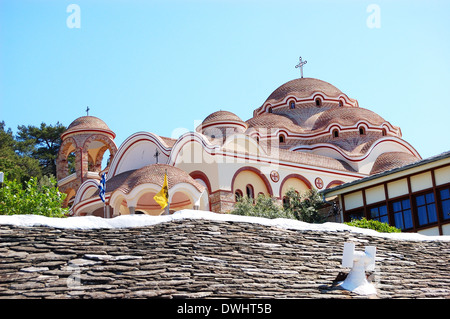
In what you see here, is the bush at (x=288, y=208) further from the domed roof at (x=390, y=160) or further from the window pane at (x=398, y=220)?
the domed roof at (x=390, y=160)

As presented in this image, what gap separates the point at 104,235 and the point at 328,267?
3397mm

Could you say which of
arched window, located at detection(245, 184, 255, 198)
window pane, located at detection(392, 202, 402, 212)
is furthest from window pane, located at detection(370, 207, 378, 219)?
arched window, located at detection(245, 184, 255, 198)

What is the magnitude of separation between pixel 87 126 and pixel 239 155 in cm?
920

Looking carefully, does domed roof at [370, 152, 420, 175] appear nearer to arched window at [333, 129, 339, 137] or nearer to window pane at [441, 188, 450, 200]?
arched window at [333, 129, 339, 137]

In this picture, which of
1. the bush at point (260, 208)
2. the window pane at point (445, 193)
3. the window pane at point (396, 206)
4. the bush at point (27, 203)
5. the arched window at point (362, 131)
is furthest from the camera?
the arched window at point (362, 131)

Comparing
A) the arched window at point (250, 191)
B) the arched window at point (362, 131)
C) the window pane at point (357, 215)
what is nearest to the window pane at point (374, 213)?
the window pane at point (357, 215)

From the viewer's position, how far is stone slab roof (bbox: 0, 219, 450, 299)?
819cm

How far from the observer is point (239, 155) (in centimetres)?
2948

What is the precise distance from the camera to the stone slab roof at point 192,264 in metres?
8.19

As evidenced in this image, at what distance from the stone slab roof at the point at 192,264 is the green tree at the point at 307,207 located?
14.9 meters

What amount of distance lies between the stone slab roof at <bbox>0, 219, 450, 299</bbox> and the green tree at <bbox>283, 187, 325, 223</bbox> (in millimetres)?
14886

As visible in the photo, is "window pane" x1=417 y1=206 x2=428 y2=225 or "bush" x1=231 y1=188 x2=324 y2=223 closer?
"window pane" x1=417 y1=206 x2=428 y2=225

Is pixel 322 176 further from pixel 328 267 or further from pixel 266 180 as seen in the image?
pixel 328 267
